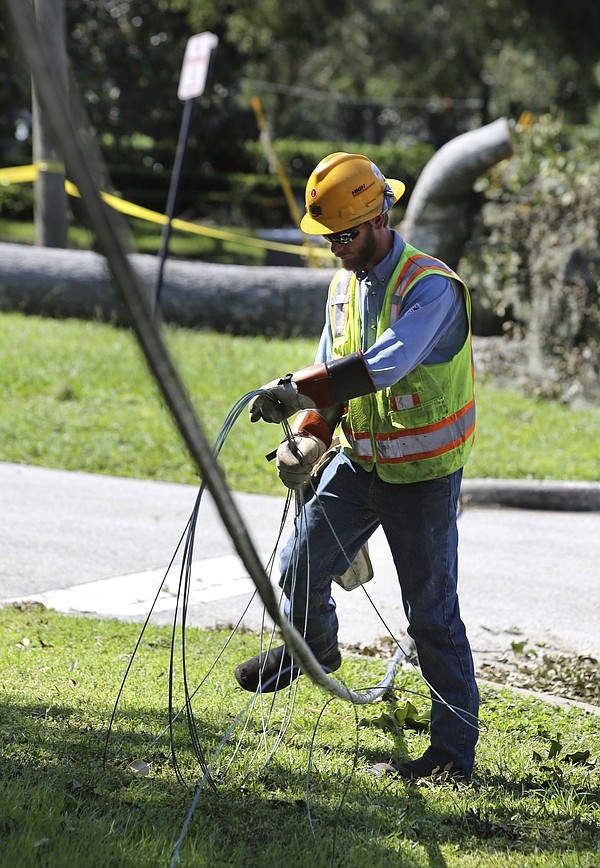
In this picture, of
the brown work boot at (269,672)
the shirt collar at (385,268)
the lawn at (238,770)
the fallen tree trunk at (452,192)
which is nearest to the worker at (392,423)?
the shirt collar at (385,268)

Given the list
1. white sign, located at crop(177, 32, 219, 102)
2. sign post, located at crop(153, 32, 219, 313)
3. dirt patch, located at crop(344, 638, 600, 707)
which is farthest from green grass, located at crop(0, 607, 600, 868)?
white sign, located at crop(177, 32, 219, 102)

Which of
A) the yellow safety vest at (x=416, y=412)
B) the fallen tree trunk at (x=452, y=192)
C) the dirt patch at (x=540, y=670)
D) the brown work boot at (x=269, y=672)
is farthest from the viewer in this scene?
the fallen tree trunk at (x=452, y=192)

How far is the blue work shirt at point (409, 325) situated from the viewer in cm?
348

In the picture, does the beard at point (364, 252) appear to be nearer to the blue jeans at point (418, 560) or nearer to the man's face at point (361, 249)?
the man's face at point (361, 249)

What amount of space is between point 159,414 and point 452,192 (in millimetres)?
4495

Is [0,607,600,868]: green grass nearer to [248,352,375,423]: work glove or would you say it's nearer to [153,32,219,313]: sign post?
[248,352,375,423]: work glove

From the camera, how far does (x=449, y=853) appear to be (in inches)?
127

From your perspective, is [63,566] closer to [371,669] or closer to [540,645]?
[371,669]

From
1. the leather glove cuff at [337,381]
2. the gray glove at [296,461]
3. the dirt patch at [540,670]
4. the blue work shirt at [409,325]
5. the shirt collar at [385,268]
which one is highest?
the shirt collar at [385,268]

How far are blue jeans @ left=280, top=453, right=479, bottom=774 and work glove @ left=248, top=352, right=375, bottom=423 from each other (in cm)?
44

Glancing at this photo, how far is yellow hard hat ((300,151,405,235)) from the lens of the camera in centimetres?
361

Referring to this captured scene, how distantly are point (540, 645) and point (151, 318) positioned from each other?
4.28 m

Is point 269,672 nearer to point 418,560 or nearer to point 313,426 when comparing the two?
point 418,560

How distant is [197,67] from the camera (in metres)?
11.0
